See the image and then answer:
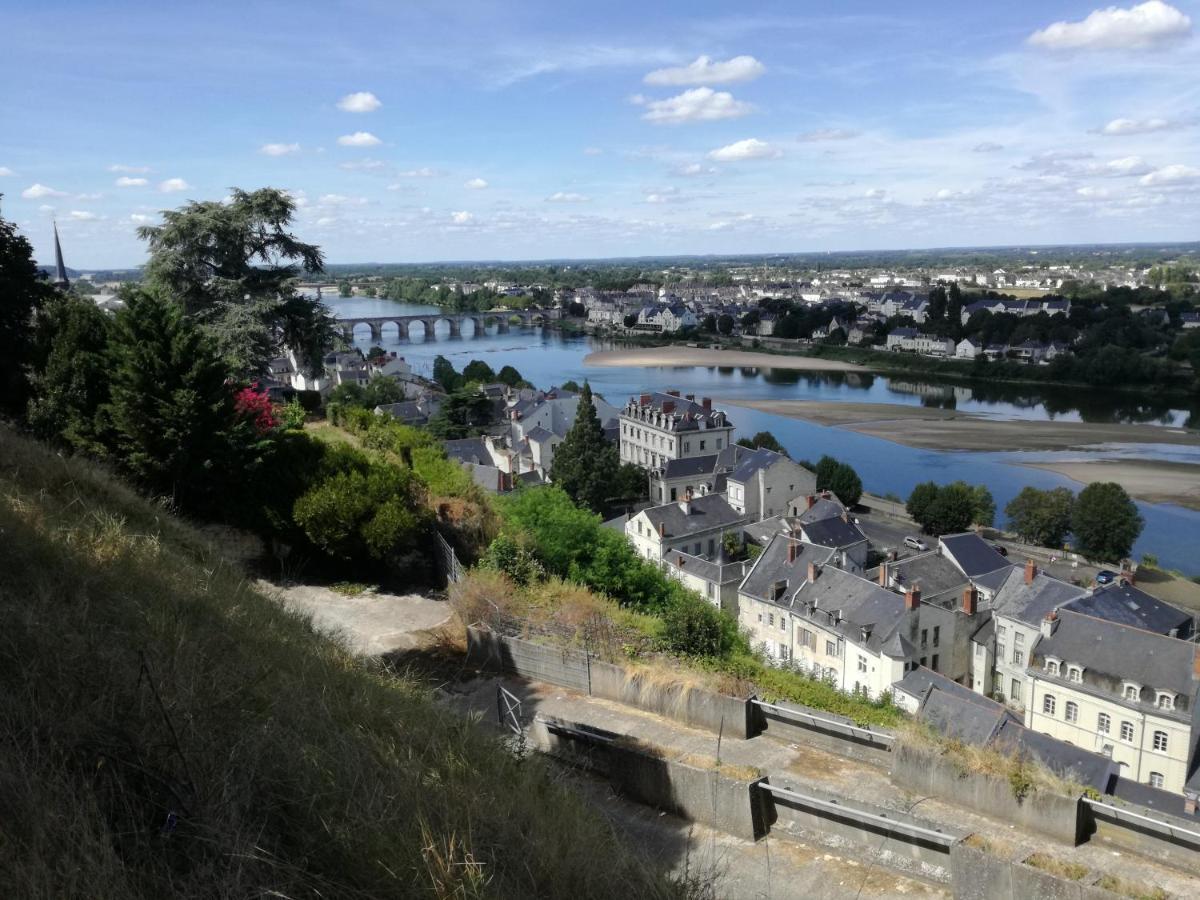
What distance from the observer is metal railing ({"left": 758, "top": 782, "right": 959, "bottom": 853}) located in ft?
15.0

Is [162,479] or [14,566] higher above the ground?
[14,566]

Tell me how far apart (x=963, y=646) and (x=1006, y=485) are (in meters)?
18.5

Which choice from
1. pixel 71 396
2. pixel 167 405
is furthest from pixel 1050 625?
pixel 71 396

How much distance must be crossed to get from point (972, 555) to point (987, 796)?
58.4 ft

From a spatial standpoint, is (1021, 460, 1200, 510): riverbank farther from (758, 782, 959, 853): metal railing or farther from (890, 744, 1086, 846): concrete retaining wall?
(758, 782, 959, 853): metal railing

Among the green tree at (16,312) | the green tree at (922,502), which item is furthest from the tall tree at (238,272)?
the green tree at (922,502)

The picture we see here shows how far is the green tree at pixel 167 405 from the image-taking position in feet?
29.0

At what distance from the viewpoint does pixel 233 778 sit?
2.68 meters

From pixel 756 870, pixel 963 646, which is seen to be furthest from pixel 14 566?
pixel 963 646

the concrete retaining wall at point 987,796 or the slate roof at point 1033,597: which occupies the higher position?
the concrete retaining wall at point 987,796

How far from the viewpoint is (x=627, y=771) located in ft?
17.7

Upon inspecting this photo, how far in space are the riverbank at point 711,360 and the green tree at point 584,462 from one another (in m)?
41.1

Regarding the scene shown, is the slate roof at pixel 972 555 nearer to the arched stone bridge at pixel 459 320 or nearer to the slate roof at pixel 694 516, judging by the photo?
the slate roof at pixel 694 516

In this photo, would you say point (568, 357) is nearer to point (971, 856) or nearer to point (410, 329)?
point (410, 329)
